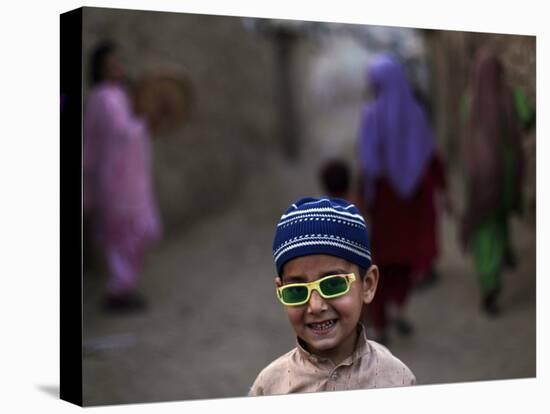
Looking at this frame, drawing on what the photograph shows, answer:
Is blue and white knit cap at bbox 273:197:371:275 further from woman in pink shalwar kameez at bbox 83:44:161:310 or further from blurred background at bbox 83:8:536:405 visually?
woman in pink shalwar kameez at bbox 83:44:161:310

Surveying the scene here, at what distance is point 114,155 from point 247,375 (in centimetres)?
169

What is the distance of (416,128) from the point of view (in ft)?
22.0

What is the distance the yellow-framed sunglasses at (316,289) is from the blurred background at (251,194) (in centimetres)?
246

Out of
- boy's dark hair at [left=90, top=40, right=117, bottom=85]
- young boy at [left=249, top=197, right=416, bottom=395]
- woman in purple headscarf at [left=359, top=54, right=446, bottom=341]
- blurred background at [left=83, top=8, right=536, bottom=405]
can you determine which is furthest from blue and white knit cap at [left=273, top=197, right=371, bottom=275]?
boy's dark hair at [left=90, top=40, right=117, bottom=85]

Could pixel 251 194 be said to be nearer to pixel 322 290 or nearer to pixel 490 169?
pixel 490 169

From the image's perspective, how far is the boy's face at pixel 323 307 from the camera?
276 cm

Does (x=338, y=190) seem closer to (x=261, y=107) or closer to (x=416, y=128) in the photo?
(x=416, y=128)

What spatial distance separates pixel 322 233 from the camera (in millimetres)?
2760

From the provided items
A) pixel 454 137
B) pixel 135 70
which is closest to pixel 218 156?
pixel 135 70

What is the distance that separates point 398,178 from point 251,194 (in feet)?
8.77

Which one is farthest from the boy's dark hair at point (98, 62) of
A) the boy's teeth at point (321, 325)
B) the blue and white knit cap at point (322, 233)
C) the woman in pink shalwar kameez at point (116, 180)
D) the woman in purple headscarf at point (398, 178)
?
the boy's teeth at point (321, 325)

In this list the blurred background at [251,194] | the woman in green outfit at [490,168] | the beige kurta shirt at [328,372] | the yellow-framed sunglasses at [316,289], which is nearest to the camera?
the yellow-framed sunglasses at [316,289]

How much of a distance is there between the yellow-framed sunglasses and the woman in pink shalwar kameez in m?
3.96

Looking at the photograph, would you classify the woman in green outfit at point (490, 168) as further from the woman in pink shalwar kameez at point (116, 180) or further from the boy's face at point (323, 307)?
the boy's face at point (323, 307)
